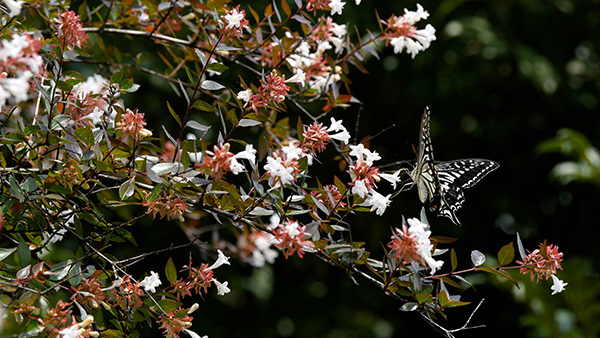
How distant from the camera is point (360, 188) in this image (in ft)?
3.20

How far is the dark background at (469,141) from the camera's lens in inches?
131

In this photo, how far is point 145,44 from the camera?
3.29 meters

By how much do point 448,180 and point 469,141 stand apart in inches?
77.1

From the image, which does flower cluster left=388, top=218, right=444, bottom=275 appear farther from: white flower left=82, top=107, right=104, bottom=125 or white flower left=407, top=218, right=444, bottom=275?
white flower left=82, top=107, right=104, bottom=125

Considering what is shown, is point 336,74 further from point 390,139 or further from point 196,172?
point 390,139

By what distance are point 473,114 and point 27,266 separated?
10.3 ft

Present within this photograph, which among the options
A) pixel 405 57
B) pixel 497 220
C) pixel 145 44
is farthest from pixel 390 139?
pixel 145 44

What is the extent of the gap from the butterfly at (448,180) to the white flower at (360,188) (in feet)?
1.64

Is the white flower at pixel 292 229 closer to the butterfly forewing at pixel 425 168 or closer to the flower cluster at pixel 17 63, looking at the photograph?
the flower cluster at pixel 17 63

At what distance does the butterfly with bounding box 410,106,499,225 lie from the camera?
152cm

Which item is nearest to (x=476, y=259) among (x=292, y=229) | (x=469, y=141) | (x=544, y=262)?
(x=544, y=262)

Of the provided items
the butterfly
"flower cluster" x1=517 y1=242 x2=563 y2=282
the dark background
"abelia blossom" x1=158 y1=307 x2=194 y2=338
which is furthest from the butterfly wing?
the dark background

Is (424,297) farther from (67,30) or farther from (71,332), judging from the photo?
(67,30)

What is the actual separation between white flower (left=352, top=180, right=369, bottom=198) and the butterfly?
50 centimetres
